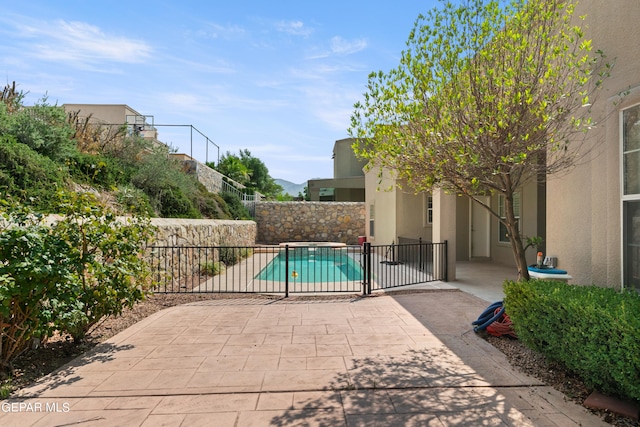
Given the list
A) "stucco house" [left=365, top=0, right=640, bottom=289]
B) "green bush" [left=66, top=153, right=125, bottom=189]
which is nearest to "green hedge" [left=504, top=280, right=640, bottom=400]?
"stucco house" [left=365, top=0, right=640, bottom=289]

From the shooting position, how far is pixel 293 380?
328 centimetres

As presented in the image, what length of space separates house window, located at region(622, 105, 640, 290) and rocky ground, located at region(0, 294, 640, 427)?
148 cm

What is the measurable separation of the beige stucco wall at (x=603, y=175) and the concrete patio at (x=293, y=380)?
1827 millimetres

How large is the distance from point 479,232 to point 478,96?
9.26 meters

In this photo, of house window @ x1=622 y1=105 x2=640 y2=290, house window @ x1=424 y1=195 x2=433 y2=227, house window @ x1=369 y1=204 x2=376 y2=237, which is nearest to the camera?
house window @ x1=622 y1=105 x2=640 y2=290

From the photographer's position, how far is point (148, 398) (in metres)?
2.94

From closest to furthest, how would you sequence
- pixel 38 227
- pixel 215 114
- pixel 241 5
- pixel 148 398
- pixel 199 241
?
pixel 148 398
pixel 38 227
pixel 241 5
pixel 199 241
pixel 215 114

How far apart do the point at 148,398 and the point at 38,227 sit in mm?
2028

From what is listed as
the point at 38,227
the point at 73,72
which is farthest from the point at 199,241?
the point at 38,227

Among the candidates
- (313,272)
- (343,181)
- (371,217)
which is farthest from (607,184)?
(343,181)

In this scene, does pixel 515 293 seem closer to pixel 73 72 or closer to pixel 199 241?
pixel 199 241

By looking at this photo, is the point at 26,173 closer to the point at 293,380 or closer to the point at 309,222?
the point at 293,380

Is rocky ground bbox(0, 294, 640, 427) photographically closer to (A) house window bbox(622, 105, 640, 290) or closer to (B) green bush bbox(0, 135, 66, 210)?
(A) house window bbox(622, 105, 640, 290)

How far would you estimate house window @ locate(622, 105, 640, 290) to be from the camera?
396cm
